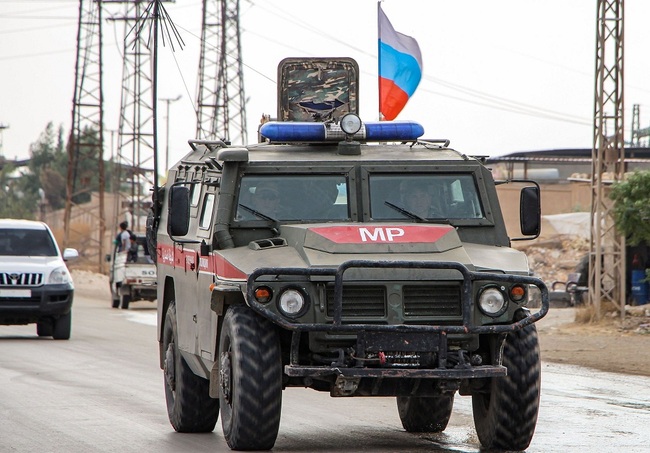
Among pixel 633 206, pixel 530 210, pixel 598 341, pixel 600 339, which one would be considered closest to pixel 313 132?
pixel 530 210

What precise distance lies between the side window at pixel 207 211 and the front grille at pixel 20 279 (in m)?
11.2

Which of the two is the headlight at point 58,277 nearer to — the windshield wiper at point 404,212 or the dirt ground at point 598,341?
the dirt ground at point 598,341

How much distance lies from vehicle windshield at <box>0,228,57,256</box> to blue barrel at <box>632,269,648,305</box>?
42.0ft

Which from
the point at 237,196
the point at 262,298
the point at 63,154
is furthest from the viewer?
the point at 63,154

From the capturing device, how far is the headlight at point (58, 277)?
70.4ft

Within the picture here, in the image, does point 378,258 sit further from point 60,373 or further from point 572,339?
point 572,339

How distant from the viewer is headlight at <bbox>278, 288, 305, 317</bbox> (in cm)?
894

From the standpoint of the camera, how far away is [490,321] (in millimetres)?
9109

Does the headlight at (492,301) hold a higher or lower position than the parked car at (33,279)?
higher

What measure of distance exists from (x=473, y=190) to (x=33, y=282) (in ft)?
40.5

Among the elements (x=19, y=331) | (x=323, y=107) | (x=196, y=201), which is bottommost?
(x=19, y=331)

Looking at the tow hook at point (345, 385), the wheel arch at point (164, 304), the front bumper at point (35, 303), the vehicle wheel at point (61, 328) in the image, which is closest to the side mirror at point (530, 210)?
the tow hook at point (345, 385)

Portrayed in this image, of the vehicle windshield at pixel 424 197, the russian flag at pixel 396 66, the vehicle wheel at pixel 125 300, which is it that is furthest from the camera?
the vehicle wheel at pixel 125 300

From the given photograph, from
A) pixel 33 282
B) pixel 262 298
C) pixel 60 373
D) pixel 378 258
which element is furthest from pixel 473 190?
pixel 33 282
